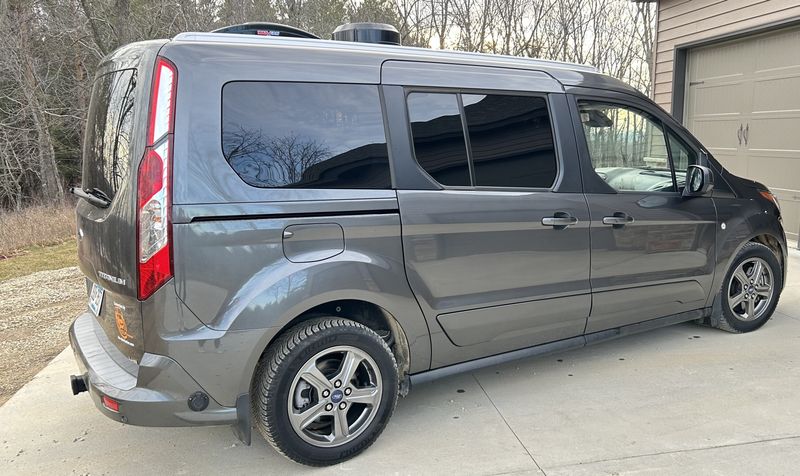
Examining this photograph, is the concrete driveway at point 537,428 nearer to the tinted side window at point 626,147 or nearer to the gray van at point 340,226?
the gray van at point 340,226

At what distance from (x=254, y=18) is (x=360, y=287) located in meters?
13.9

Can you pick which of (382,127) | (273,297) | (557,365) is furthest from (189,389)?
(557,365)

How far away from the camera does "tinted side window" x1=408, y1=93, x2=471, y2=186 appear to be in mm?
2812

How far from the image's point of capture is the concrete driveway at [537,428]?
2.67m

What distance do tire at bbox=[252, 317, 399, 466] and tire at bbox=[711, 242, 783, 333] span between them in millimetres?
2747

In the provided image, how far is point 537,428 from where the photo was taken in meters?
2.97

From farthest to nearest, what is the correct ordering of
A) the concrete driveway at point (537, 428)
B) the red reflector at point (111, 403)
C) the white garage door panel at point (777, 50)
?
1. the white garage door panel at point (777, 50)
2. the concrete driveway at point (537, 428)
3. the red reflector at point (111, 403)

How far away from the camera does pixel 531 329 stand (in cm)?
323

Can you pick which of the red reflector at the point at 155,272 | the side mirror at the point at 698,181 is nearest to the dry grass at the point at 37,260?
the red reflector at the point at 155,272

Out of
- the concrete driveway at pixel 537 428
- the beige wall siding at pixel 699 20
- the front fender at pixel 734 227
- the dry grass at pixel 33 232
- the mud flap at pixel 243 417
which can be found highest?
the beige wall siding at pixel 699 20

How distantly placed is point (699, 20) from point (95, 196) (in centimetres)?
823

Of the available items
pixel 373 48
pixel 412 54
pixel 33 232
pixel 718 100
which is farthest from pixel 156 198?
pixel 33 232

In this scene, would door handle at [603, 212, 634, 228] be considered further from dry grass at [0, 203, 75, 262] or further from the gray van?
dry grass at [0, 203, 75, 262]

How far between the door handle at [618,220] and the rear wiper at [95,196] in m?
2.69
